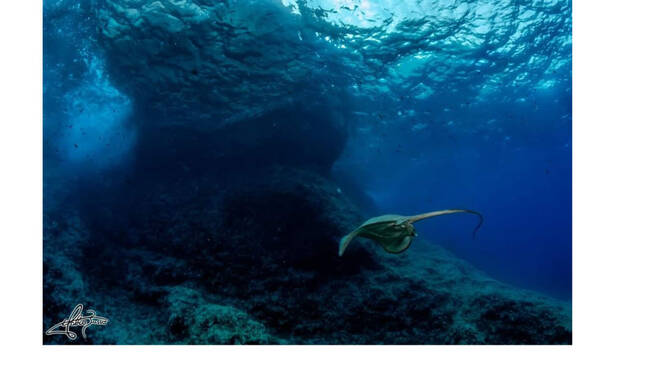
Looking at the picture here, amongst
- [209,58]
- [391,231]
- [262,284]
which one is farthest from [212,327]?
[209,58]

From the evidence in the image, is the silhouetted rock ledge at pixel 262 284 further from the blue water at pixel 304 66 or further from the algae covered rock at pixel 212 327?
the blue water at pixel 304 66

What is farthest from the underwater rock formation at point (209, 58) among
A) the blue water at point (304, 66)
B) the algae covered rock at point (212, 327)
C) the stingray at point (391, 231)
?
the stingray at point (391, 231)

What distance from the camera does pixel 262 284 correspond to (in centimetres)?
665

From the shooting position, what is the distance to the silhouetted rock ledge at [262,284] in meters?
4.70

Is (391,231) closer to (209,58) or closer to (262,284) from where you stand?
(262,284)

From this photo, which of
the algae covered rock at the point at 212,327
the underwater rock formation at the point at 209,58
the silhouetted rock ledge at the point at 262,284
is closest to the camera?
the algae covered rock at the point at 212,327

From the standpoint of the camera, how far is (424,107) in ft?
63.1

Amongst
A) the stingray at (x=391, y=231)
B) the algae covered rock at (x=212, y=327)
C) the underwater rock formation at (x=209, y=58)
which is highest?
the underwater rock formation at (x=209, y=58)

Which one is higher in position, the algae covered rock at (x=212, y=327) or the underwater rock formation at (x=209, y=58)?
the underwater rock formation at (x=209, y=58)

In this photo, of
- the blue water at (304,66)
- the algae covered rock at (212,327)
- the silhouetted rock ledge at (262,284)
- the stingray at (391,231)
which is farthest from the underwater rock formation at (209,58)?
the stingray at (391,231)

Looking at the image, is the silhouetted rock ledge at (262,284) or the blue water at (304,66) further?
the blue water at (304,66)

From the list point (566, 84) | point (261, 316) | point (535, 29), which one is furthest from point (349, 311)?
point (566, 84)

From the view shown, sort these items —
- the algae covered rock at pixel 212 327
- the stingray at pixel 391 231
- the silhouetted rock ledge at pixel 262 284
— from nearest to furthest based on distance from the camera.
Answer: the stingray at pixel 391 231, the algae covered rock at pixel 212 327, the silhouetted rock ledge at pixel 262 284

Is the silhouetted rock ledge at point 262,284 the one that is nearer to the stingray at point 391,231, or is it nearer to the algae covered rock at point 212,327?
the algae covered rock at point 212,327
